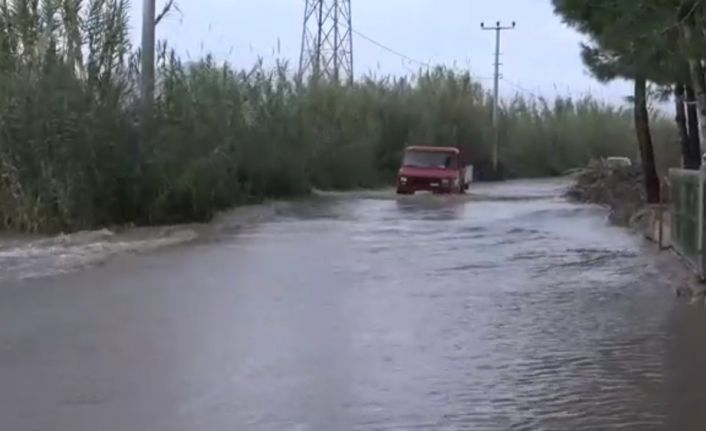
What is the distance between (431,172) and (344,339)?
33.1 meters

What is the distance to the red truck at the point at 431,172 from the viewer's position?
44594 millimetres

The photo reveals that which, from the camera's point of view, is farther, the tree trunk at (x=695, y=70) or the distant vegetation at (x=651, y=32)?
the tree trunk at (x=695, y=70)

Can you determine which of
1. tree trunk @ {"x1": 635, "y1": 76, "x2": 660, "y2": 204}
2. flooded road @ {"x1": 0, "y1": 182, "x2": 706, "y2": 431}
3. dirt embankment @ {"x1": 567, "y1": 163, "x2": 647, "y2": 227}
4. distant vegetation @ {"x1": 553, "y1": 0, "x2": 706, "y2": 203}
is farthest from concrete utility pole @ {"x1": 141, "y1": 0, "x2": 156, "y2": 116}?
tree trunk @ {"x1": 635, "y1": 76, "x2": 660, "y2": 204}

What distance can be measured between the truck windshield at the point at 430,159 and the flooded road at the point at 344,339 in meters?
23.4

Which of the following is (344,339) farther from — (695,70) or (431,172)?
(431,172)

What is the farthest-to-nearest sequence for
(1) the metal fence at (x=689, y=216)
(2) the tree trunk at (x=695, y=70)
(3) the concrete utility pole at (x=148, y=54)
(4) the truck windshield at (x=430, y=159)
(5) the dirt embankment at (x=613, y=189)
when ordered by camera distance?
(4) the truck windshield at (x=430, y=159), (5) the dirt embankment at (x=613, y=189), (3) the concrete utility pole at (x=148, y=54), (1) the metal fence at (x=689, y=216), (2) the tree trunk at (x=695, y=70)

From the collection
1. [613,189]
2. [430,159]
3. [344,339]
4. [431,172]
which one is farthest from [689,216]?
[430,159]

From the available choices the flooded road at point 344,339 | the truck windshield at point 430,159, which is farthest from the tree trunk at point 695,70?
the truck windshield at point 430,159

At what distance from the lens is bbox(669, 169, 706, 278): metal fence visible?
1558cm

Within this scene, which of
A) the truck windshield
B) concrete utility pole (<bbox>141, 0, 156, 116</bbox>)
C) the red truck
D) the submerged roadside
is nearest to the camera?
the submerged roadside

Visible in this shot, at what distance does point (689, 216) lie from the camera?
16984 mm

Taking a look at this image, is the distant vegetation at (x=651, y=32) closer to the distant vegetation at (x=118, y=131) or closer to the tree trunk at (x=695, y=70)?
the tree trunk at (x=695, y=70)

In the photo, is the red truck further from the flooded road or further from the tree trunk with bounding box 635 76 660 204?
the flooded road

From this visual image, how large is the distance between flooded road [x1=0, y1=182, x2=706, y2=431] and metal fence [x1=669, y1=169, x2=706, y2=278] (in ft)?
1.81
